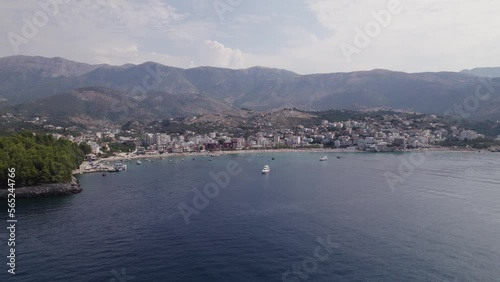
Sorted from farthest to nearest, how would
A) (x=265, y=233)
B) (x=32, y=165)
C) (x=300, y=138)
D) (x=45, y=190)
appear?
(x=300, y=138), (x=32, y=165), (x=45, y=190), (x=265, y=233)

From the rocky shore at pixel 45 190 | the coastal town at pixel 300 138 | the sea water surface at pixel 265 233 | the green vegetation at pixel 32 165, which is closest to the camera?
the sea water surface at pixel 265 233

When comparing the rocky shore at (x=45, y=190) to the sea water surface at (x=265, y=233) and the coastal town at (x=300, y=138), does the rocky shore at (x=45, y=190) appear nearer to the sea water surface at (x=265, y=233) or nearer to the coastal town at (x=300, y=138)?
the sea water surface at (x=265, y=233)

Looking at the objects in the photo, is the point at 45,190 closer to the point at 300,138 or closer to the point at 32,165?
the point at 32,165

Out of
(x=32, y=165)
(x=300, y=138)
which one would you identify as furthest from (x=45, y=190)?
(x=300, y=138)

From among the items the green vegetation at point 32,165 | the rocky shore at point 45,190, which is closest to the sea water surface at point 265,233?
the rocky shore at point 45,190

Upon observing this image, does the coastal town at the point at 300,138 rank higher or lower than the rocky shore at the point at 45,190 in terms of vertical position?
higher
